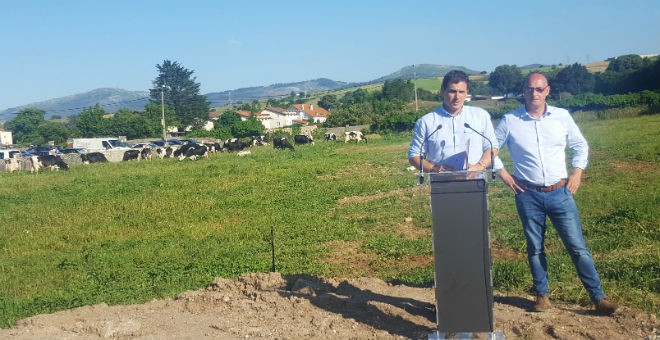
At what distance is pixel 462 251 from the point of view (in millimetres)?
4098

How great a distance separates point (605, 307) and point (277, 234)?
6124 millimetres

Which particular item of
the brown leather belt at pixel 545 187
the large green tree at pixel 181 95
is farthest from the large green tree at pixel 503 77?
the large green tree at pixel 181 95

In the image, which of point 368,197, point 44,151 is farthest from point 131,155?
point 368,197

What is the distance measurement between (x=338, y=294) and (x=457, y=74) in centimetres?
230

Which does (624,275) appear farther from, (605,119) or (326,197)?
(605,119)

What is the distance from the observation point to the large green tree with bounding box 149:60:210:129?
77875 mm

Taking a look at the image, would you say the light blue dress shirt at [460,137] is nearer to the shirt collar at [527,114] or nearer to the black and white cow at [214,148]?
the shirt collar at [527,114]

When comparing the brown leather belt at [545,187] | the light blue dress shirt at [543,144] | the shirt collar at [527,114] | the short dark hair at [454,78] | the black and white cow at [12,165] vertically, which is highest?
the short dark hair at [454,78]

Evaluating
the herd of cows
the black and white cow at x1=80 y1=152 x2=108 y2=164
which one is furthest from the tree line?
the black and white cow at x1=80 y1=152 x2=108 y2=164

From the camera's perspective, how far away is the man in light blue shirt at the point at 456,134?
4629mm

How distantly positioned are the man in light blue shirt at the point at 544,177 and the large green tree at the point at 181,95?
7472cm

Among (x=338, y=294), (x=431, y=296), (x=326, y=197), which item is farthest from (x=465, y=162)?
(x=326, y=197)

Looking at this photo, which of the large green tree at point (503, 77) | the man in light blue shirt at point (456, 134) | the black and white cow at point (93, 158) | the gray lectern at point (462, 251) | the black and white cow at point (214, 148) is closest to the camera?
the gray lectern at point (462, 251)

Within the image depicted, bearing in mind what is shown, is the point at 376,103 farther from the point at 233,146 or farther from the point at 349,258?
the point at 349,258
